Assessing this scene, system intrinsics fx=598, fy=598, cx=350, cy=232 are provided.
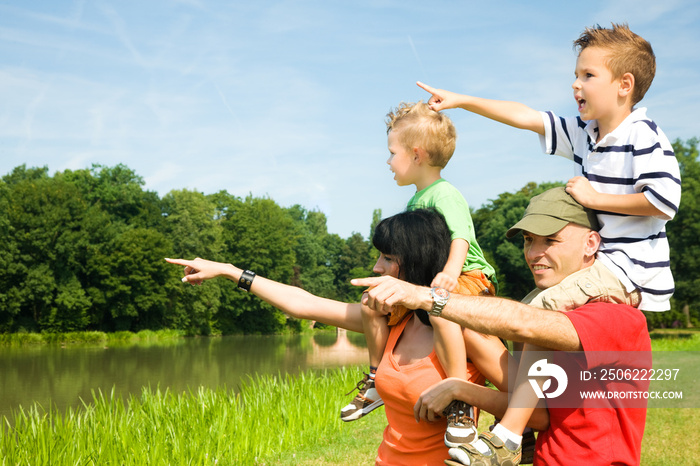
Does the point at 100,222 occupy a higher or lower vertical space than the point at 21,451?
higher

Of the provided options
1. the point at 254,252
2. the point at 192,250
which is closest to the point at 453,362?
the point at 192,250

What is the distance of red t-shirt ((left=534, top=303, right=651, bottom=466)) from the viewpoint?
5.49 feet

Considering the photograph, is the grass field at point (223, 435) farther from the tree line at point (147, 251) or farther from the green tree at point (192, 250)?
the green tree at point (192, 250)

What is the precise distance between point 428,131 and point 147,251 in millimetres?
35148

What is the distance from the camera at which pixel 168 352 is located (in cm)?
2562

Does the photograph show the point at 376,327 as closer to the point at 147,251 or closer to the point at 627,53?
the point at 627,53

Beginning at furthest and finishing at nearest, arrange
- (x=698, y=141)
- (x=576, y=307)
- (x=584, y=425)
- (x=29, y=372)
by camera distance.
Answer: (x=698, y=141), (x=29, y=372), (x=576, y=307), (x=584, y=425)

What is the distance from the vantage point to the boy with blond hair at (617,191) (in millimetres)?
1840

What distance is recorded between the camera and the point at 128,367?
2014cm

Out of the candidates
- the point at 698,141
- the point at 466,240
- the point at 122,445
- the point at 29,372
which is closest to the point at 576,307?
the point at 466,240

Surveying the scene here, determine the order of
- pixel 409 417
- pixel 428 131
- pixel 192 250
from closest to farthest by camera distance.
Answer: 1. pixel 409 417
2. pixel 428 131
3. pixel 192 250

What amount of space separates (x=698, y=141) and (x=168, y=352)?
2889cm

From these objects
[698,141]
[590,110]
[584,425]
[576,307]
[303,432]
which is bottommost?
[303,432]

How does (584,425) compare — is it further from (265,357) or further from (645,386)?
(265,357)
